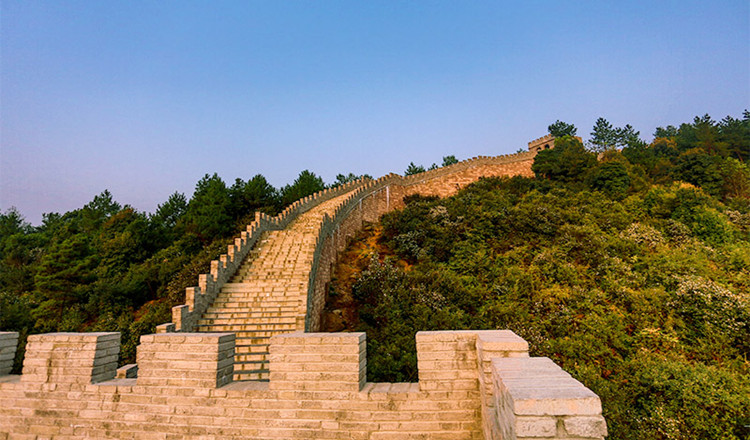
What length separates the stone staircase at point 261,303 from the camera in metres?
8.21

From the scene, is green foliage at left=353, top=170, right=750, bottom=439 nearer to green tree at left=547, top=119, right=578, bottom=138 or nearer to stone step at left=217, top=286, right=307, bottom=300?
stone step at left=217, top=286, right=307, bottom=300

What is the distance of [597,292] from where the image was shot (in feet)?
33.1

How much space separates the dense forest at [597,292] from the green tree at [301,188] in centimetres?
1252

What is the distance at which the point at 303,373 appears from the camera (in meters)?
3.83

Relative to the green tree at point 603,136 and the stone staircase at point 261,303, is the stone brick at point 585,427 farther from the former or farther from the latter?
the green tree at point 603,136

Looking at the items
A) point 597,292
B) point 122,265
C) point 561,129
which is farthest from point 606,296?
point 561,129

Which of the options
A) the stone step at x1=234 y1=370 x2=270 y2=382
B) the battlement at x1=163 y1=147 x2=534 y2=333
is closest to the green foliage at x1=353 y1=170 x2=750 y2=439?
the battlement at x1=163 y1=147 x2=534 y2=333

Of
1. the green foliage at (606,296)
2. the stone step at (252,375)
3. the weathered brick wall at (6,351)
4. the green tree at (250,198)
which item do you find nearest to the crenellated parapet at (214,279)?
the stone step at (252,375)

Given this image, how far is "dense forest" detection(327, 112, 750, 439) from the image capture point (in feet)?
21.5

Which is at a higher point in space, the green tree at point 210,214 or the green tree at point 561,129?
the green tree at point 561,129

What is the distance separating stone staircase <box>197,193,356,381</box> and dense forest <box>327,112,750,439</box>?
7.52 ft

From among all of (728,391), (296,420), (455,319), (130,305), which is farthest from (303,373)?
(130,305)

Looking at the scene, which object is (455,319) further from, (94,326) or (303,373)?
(94,326)

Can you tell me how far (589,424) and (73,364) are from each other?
19.3 feet
